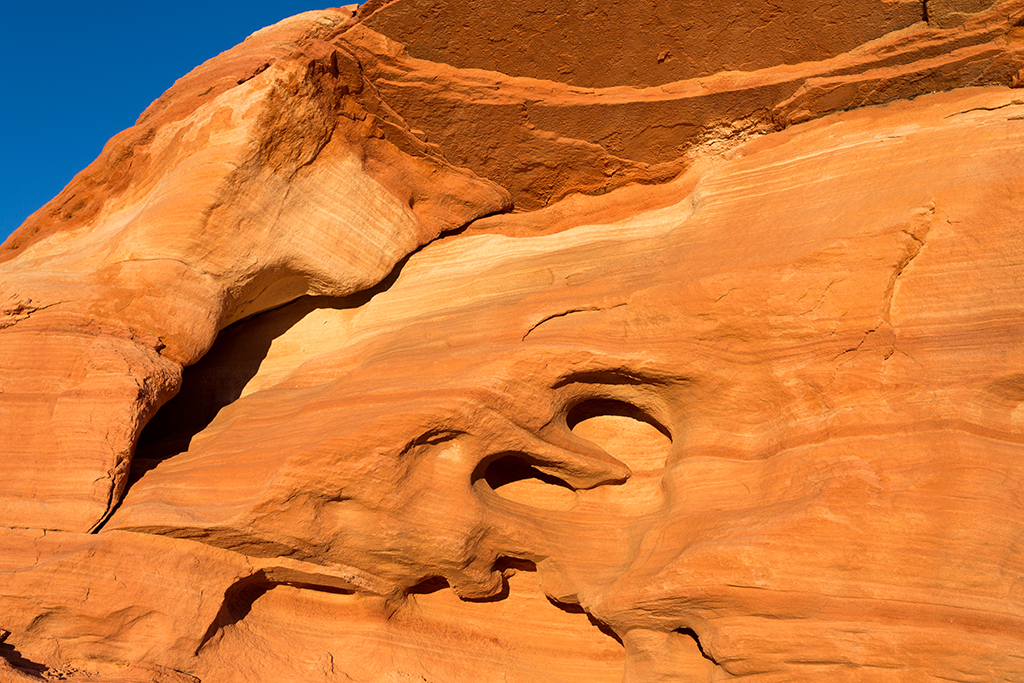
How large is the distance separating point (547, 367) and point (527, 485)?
91cm

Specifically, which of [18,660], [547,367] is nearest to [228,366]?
[18,660]

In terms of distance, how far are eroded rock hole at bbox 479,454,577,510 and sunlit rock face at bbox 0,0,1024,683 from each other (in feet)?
0.07

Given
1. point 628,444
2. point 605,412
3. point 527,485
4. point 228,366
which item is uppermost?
point 228,366

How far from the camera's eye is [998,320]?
10.6 feet

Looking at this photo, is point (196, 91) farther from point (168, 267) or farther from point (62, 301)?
point (62, 301)

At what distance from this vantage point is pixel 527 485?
13.8 ft

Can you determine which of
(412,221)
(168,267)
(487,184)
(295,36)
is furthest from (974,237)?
(168,267)

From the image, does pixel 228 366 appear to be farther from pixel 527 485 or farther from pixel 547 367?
pixel 547 367

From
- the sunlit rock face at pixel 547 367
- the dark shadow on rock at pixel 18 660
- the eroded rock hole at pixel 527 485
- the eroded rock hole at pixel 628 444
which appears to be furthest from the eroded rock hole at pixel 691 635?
the dark shadow on rock at pixel 18 660

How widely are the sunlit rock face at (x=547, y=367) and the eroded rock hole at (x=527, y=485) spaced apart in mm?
21

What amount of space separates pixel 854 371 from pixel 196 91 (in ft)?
14.4

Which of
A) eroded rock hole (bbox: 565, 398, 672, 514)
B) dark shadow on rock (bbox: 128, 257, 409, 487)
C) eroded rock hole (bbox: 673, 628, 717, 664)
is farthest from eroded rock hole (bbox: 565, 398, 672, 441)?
dark shadow on rock (bbox: 128, 257, 409, 487)

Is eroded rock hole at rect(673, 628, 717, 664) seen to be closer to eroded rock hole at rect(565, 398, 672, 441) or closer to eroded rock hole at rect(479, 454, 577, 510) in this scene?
eroded rock hole at rect(479, 454, 577, 510)

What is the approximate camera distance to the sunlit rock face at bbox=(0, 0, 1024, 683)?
322 cm
